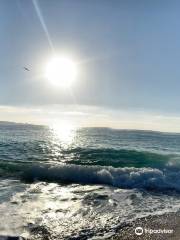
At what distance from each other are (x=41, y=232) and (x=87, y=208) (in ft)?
9.91

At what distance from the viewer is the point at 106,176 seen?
1980 centimetres

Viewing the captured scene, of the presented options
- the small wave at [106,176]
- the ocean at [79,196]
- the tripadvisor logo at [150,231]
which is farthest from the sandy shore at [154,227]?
the small wave at [106,176]

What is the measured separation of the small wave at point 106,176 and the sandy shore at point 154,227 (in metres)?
6.00

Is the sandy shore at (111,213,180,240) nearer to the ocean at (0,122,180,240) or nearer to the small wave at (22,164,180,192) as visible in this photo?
the ocean at (0,122,180,240)

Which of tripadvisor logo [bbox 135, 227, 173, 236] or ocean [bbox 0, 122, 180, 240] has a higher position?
ocean [bbox 0, 122, 180, 240]

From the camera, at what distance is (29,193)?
1465cm

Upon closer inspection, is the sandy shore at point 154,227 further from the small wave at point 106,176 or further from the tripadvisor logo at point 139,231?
the small wave at point 106,176

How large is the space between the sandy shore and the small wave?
236 inches

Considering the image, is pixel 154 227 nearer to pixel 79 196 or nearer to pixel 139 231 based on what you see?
pixel 139 231

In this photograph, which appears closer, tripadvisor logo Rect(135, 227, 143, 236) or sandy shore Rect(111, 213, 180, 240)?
sandy shore Rect(111, 213, 180, 240)

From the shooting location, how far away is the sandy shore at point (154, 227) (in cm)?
953

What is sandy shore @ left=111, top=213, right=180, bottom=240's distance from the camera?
31.3ft

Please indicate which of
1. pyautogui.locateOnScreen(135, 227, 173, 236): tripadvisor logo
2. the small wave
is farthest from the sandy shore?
the small wave

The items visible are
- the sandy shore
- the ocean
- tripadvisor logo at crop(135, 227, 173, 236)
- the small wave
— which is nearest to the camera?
the sandy shore
